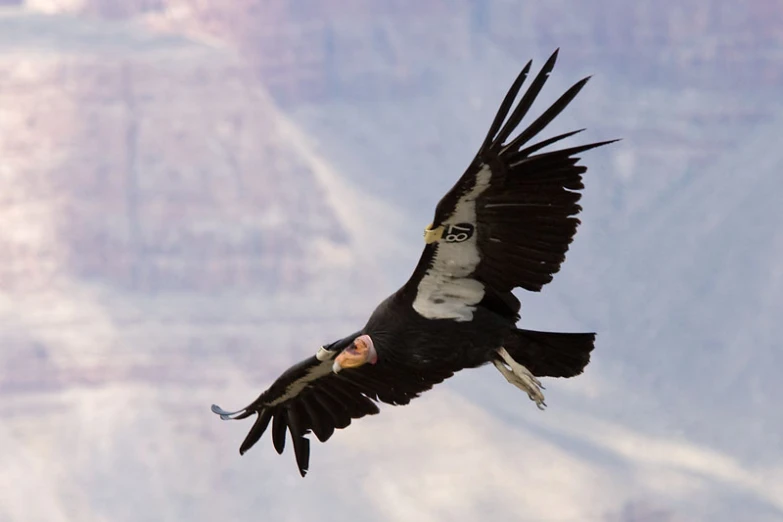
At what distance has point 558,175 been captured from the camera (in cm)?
1784

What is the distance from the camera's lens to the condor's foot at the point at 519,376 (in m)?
19.5

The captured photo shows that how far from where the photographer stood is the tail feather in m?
20.1

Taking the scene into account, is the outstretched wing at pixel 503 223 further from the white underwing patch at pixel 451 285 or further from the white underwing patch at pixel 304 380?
the white underwing patch at pixel 304 380

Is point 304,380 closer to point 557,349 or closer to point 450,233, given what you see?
point 557,349

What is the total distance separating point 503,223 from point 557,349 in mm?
2518

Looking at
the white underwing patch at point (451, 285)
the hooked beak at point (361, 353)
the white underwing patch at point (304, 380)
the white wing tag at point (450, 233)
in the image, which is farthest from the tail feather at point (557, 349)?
the white underwing patch at point (304, 380)

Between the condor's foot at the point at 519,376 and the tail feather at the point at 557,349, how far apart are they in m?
0.26

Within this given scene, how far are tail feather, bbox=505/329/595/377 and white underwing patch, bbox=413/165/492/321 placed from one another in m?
1.12

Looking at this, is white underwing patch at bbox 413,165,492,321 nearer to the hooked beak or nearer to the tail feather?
the hooked beak

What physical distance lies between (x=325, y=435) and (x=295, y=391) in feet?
2.56

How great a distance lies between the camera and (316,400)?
74.7 ft

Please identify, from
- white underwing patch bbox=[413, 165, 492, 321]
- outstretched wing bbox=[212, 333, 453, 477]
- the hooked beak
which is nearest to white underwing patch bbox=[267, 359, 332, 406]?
outstretched wing bbox=[212, 333, 453, 477]

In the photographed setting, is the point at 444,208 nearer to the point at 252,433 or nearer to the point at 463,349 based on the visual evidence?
the point at 463,349

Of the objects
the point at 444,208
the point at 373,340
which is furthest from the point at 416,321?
the point at 444,208
